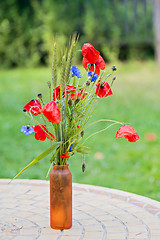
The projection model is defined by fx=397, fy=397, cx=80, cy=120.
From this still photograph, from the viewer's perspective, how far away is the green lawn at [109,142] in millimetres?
4941

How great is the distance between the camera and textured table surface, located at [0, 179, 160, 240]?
2.43m

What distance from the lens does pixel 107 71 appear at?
387 inches

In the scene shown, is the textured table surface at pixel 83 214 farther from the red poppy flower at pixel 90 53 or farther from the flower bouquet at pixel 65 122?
the red poppy flower at pixel 90 53

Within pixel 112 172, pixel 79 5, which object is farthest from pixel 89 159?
pixel 79 5

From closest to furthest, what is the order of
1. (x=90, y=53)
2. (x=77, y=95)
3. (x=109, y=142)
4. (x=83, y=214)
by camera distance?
(x=90, y=53) → (x=77, y=95) → (x=83, y=214) → (x=109, y=142)

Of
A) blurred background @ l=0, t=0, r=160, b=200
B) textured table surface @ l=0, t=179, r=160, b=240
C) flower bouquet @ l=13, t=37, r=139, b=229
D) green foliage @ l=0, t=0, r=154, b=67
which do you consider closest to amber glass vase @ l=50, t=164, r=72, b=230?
flower bouquet @ l=13, t=37, r=139, b=229

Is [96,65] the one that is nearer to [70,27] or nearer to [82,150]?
[82,150]

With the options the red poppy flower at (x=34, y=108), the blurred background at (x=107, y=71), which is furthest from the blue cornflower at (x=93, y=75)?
the blurred background at (x=107, y=71)

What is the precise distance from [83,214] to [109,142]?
3427 millimetres

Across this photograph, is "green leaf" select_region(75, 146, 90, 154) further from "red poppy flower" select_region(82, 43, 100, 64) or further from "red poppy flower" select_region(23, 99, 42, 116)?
"red poppy flower" select_region(82, 43, 100, 64)

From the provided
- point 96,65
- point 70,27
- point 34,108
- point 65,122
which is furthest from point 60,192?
point 70,27

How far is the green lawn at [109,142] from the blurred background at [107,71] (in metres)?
0.01

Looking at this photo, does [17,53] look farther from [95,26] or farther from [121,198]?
[121,198]

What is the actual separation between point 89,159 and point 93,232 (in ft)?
10.2
